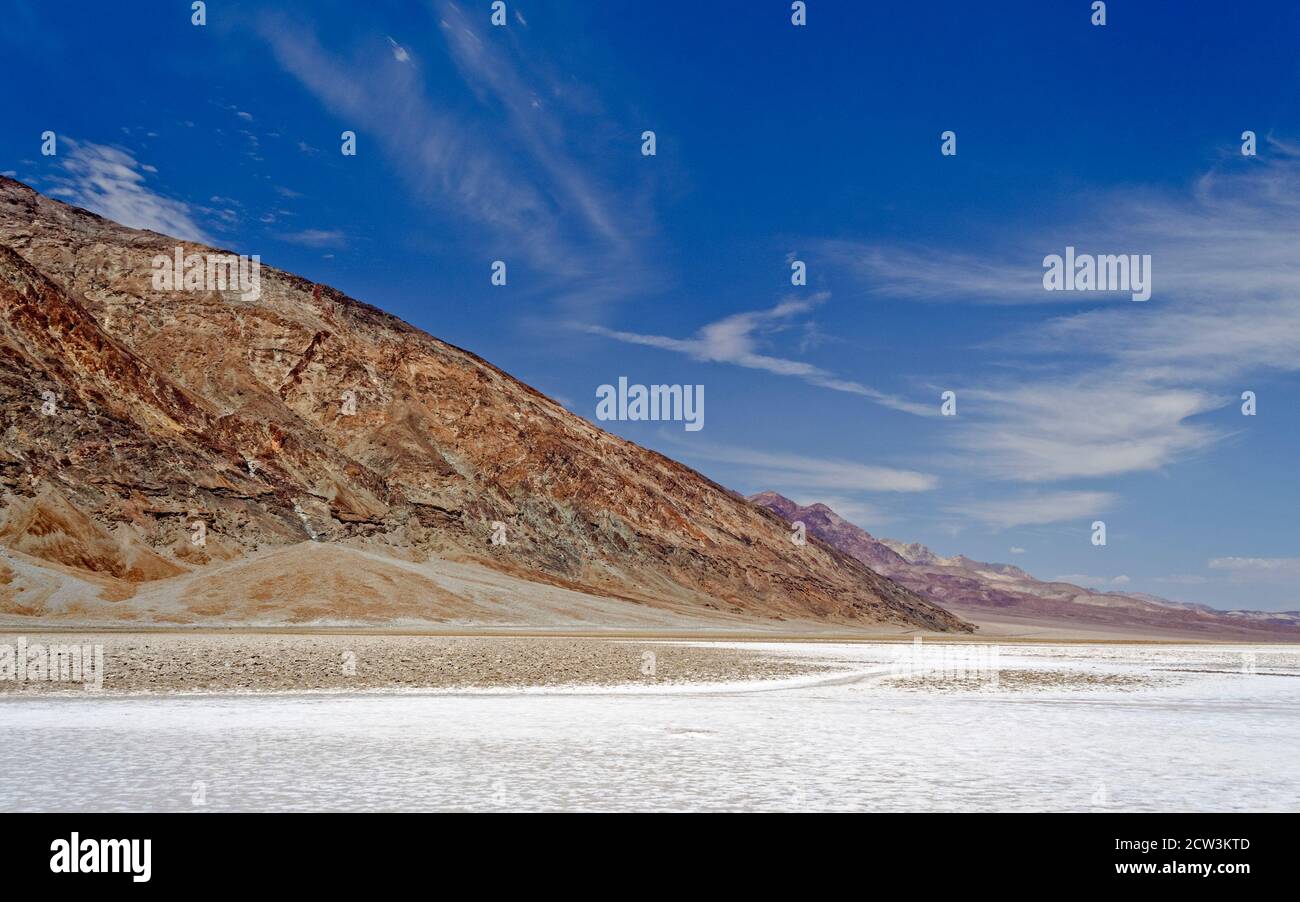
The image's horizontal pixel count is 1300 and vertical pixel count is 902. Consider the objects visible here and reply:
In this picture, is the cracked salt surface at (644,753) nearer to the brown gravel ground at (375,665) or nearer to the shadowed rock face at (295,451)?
the brown gravel ground at (375,665)

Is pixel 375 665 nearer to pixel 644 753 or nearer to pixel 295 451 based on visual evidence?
pixel 644 753

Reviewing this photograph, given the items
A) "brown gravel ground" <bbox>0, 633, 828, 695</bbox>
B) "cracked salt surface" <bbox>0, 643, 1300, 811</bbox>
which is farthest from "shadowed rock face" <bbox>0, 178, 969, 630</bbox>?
"cracked salt surface" <bbox>0, 643, 1300, 811</bbox>

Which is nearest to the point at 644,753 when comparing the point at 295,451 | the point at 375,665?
the point at 375,665

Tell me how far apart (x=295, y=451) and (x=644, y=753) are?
267ft

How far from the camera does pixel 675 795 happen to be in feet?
30.6

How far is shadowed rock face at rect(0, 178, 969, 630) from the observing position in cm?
6950

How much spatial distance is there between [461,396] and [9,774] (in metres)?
98.4

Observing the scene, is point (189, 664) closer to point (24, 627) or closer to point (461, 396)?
point (24, 627)

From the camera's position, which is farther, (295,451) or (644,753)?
(295,451)

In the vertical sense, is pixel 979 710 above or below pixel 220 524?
below

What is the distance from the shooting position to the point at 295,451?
87875mm

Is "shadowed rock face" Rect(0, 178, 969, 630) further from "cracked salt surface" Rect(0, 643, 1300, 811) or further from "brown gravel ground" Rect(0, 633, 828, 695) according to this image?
"cracked salt surface" Rect(0, 643, 1300, 811)

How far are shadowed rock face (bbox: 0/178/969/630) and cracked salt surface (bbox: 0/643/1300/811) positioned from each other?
53173 millimetres
